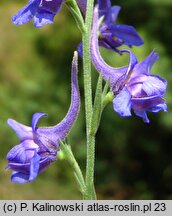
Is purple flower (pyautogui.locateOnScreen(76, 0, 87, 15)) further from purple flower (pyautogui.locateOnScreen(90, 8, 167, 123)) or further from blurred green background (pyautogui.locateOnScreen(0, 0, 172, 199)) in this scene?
blurred green background (pyautogui.locateOnScreen(0, 0, 172, 199))

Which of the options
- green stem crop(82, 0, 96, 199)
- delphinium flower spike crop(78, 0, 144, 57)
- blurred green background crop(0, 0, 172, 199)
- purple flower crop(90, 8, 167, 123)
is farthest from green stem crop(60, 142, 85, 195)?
blurred green background crop(0, 0, 172, 199)

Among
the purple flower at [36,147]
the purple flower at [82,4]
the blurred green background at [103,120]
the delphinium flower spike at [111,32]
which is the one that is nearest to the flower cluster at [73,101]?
the purple flower at [36,147]

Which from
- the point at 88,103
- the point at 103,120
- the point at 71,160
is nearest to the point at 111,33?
the point at 88,103

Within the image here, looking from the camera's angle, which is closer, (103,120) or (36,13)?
(36,13)

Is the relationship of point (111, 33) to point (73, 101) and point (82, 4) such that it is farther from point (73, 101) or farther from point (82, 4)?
point (73, 101)

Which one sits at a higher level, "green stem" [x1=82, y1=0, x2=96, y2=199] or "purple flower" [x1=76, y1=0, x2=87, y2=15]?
"purple flower" [x1=76, y1=0, x2=87, y2=15]

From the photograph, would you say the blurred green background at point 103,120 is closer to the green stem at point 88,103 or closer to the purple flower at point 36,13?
the green stem at point 88,103
